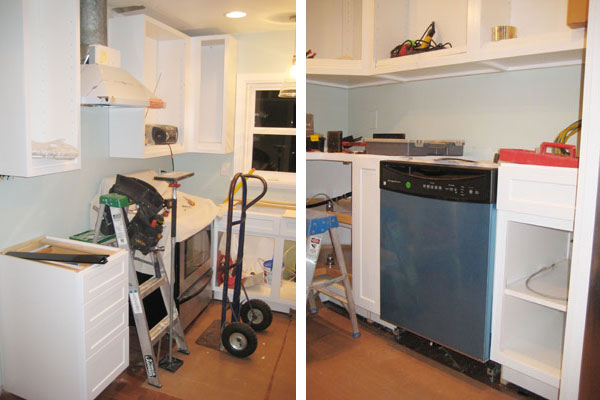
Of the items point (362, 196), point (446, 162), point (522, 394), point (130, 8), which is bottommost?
point (522, 394)

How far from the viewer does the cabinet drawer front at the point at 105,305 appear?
1363 millimetres

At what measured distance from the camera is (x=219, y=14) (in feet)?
5.01

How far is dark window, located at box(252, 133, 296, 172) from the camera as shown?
1.63 meters

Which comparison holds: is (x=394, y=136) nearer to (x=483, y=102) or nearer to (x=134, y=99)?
(x=483, y=102)

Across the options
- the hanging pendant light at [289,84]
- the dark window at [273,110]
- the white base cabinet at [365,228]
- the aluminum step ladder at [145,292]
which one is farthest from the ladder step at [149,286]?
the white base cabinet at [365,228]

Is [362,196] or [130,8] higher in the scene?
[130,8]

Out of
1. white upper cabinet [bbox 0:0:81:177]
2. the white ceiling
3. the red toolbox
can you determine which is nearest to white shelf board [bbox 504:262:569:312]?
the red toolbox

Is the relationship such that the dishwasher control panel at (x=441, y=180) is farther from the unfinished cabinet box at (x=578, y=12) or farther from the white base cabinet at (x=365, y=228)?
the unfinished cabinet box at (x=578, y=12)

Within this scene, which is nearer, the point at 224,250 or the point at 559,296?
the point at 224,250

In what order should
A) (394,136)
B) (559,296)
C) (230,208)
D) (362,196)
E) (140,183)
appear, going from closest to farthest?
(140,183)
(230,208)
(559,296)
(362,196)
(394,136)

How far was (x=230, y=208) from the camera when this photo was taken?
63.2 inches

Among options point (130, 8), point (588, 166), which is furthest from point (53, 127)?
point (588, 166)

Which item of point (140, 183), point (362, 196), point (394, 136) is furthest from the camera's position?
point (394, 136)

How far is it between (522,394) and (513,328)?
10.3 inches
